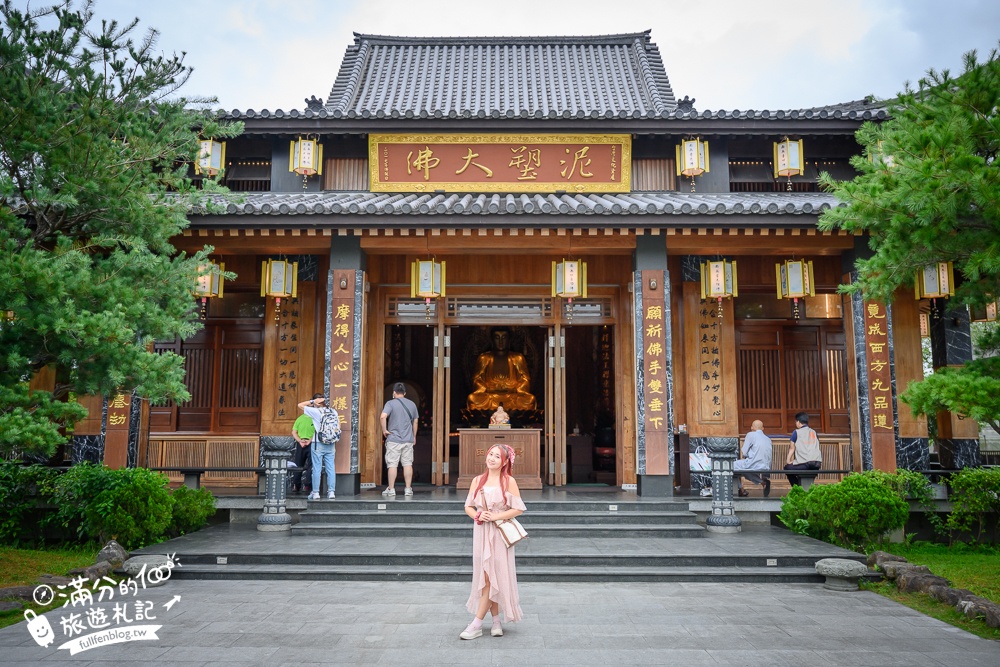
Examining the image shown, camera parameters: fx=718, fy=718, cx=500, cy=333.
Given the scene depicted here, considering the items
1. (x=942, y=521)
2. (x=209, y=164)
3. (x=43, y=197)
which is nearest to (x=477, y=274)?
(x=209, y=164)

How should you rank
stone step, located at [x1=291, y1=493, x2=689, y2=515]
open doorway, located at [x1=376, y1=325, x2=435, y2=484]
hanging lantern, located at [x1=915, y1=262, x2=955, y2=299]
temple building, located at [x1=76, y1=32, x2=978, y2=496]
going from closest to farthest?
stone step, located at [x1=291, y1=493, x2=689, y2=515] < hanging lantern, located at [x1=915, y1=262, x2=955, y2=299] < temple building, located at [x1=76, y1=32, x2=978, y2=496] < open doorway, located at [x1=376, y1=325, x2=435, y2=484]

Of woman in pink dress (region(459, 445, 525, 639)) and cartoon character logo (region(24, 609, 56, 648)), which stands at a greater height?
woman in pink dress (region(459, 445, 525, 639))

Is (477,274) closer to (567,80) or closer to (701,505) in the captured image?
(701,505)

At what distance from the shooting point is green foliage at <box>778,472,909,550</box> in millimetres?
8398

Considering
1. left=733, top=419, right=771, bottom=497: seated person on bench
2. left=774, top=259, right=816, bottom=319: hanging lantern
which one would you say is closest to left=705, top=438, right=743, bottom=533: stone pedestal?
left=733, top=419, right=771, bottom=497: seated person on bench

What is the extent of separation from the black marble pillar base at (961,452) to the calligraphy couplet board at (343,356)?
926 centimetres

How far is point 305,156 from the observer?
1238 centimetres

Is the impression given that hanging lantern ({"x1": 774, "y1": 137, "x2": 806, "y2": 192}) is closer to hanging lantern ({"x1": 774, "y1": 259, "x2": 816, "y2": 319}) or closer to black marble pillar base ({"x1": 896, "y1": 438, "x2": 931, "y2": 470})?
hanging lantern ({"x1": 774, "y1": 259, "x2": 816, "y2": 319})

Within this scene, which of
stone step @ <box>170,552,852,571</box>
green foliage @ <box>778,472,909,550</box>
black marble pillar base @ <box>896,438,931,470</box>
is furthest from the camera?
black marble pillar base @ <box>896,438,931,470</box>

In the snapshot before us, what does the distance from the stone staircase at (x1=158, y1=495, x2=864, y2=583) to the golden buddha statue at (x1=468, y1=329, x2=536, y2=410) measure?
6.59 meters

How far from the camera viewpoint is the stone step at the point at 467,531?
899cm

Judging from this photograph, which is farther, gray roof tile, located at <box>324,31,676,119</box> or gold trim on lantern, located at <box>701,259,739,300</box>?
gray roof tile, located at <box>324,31,676,119</box>

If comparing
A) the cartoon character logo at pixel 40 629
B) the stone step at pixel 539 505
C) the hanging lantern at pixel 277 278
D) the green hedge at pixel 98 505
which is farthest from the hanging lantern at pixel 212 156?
the cartoon character logo at pixel 40 629

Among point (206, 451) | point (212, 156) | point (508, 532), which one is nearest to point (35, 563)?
point (206, 451)
